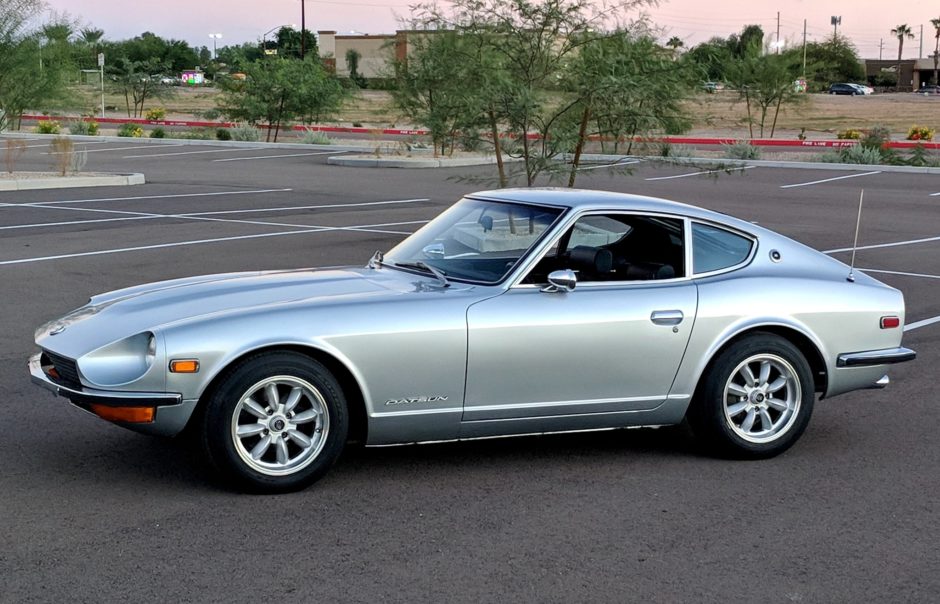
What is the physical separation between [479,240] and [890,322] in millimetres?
2319

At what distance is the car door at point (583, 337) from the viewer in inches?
233

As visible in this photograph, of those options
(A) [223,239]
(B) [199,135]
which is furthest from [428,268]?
(B) [199,135]

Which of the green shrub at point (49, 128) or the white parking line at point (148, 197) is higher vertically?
the green shrub at point (49, 128)

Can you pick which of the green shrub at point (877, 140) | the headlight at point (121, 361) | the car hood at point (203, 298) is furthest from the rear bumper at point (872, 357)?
the green shrub at point (877, 140)

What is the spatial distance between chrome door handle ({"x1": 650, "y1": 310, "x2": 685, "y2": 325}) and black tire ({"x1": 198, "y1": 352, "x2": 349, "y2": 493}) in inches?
65.5

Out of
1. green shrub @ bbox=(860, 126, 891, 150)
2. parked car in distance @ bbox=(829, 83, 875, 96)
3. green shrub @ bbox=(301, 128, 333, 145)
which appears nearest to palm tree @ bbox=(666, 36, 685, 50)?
green shrub @ bbox=(860, 126, 891, 150)

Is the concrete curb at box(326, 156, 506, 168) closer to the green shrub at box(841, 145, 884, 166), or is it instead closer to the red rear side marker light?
the green shrub at box(841, 145, 884, 166)

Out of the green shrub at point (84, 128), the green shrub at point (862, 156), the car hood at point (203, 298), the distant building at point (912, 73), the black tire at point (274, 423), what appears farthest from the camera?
the distant building at point (912, 73)

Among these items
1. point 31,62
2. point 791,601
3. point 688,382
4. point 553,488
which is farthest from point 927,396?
point 31,62

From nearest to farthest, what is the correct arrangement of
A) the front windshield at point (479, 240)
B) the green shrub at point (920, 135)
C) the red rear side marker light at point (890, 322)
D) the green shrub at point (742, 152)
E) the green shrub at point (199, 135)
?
the front windshield at point (479, 240), the red rear side marker light at point (890, 322), the green shrub at point (742, 152), the green shrub at point (920, 135), the green shrub at point (199, 135)

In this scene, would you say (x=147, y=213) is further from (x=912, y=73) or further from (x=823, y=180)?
(x=912, y=73)

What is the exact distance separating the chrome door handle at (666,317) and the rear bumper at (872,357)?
1008mm

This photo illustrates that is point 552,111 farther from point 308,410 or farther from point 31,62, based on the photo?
point 31,62

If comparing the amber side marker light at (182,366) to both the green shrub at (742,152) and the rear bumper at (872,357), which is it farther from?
the green shrub at (742,152)
